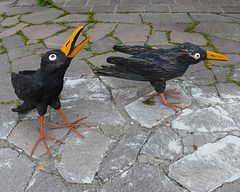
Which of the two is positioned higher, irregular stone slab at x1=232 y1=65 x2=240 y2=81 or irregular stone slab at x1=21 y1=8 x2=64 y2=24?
irregular stone slab at x1=21 y1=8 x2=64 y2=24

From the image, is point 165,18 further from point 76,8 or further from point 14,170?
point 14,170

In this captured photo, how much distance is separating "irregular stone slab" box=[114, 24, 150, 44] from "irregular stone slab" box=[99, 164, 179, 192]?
269 centimetres

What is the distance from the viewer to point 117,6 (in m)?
5.81

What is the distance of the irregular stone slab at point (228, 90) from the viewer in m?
2.83

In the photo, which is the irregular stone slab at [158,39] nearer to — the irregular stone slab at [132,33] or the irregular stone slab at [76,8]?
the irregular stone slab at [132,33]

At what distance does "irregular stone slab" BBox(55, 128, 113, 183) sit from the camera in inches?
79.3

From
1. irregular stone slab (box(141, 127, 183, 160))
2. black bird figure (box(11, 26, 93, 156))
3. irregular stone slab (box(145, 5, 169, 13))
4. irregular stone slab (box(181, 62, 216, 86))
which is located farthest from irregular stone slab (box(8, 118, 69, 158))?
irregular stone slab (box(145, 5, 169, 13))

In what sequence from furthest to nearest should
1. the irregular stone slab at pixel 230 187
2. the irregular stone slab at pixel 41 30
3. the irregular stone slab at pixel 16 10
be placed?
the irregular stone slab at pixel 16 10 → the irregular stone slab at pixel 41 30 → the irregular stone slab at pixel 230 187

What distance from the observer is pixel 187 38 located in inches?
167

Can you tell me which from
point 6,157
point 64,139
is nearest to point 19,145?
point 6,157

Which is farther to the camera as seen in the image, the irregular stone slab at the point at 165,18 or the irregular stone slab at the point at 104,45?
the irregular stone slab at the point at 165,18

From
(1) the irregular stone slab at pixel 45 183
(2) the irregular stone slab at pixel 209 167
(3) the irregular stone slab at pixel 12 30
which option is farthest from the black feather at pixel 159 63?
(3) the irregular stone slab at pixel 12 30

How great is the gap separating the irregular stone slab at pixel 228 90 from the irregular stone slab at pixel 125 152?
1.18 meters

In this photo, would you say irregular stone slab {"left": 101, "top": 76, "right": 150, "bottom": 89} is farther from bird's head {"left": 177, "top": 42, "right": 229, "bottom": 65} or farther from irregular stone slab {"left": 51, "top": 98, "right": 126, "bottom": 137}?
bird's head {"left": 177, "top": 42, "right": 229, "bottom": 65}
